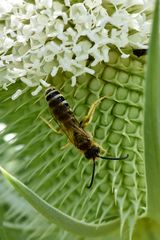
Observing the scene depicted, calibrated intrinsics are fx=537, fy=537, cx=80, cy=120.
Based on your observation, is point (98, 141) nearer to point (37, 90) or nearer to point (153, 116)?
point (37, 90)

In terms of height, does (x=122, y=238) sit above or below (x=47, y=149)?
below

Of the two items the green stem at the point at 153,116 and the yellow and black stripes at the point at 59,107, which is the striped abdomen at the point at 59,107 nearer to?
the yellow and black stripes at the point at 59,107

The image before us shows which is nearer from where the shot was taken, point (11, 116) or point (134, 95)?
point (134, 95)

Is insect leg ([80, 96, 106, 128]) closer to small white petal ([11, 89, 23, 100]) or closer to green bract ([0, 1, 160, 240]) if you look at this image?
green bract ([0, 1, 160, 240])

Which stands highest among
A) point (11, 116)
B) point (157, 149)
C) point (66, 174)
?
point (157, 149)

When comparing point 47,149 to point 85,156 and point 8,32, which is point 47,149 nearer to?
point 85,156

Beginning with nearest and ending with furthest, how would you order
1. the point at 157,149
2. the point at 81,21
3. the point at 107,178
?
the point at 157,149
the point at 81,21
the point at 107,178

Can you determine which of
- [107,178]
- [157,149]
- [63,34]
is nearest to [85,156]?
[107,178]
